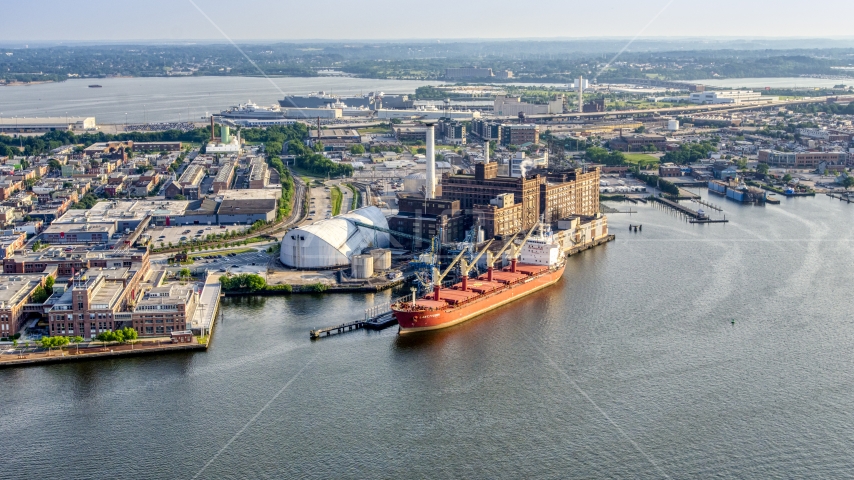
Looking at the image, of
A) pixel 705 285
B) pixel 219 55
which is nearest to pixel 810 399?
pixel 705 285

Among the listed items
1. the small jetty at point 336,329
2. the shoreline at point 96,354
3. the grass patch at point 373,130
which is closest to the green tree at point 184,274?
the shoreline at point 96,354

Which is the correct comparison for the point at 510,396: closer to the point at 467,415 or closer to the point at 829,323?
the point at 467,415

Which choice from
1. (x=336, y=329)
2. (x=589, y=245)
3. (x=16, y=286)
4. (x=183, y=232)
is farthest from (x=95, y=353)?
(x=589, y=245)

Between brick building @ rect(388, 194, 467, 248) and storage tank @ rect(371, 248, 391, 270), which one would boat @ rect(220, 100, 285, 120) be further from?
storage tank @ rect(371, 248, 391, 270)

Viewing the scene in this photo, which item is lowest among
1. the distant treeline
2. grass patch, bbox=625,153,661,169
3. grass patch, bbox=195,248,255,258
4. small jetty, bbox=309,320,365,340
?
small jetty, bbox=309,320,365,340

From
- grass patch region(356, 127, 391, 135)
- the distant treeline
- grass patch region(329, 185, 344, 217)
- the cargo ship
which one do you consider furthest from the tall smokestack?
the distant treeline

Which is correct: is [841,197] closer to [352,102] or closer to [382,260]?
[382,260]
